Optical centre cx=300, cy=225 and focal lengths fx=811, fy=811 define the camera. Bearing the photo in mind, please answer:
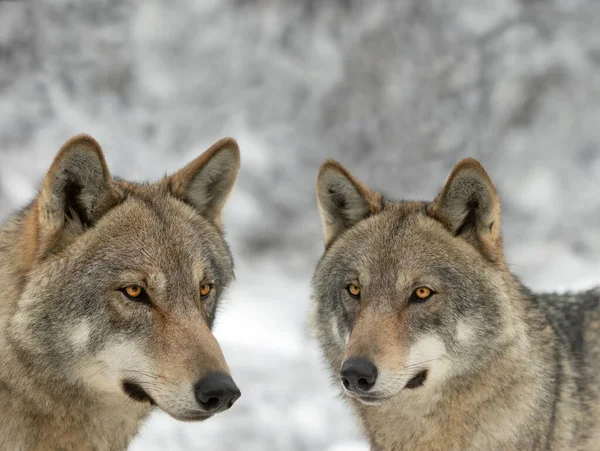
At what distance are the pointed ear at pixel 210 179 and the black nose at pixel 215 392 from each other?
52.3 inches

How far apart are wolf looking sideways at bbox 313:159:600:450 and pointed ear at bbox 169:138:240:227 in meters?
0.86

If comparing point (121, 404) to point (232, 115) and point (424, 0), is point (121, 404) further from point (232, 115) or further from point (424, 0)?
point (424, 0)

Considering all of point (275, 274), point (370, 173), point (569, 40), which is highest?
point (569, 40)

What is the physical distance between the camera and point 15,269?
13.4ft

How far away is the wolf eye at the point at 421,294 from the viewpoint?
183 inches

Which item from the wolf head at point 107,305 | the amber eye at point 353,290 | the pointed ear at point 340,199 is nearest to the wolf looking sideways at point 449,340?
the amber eye at point 353,290

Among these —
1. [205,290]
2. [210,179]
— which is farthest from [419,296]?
[210,179]

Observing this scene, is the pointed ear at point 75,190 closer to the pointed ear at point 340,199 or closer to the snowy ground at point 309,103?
the pointed ear at point 340,199

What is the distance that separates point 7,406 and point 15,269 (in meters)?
0.68

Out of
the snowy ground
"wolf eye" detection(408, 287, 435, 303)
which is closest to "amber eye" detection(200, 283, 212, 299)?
"wolf eye" detection(408, 287, 435, 303)

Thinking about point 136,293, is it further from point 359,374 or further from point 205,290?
point 359,374

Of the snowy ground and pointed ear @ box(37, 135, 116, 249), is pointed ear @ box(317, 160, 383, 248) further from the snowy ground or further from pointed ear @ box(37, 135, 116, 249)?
the snowy ground

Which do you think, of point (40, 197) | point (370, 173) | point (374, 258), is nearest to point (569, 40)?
point (370, 173)

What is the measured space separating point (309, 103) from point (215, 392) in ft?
27.9
